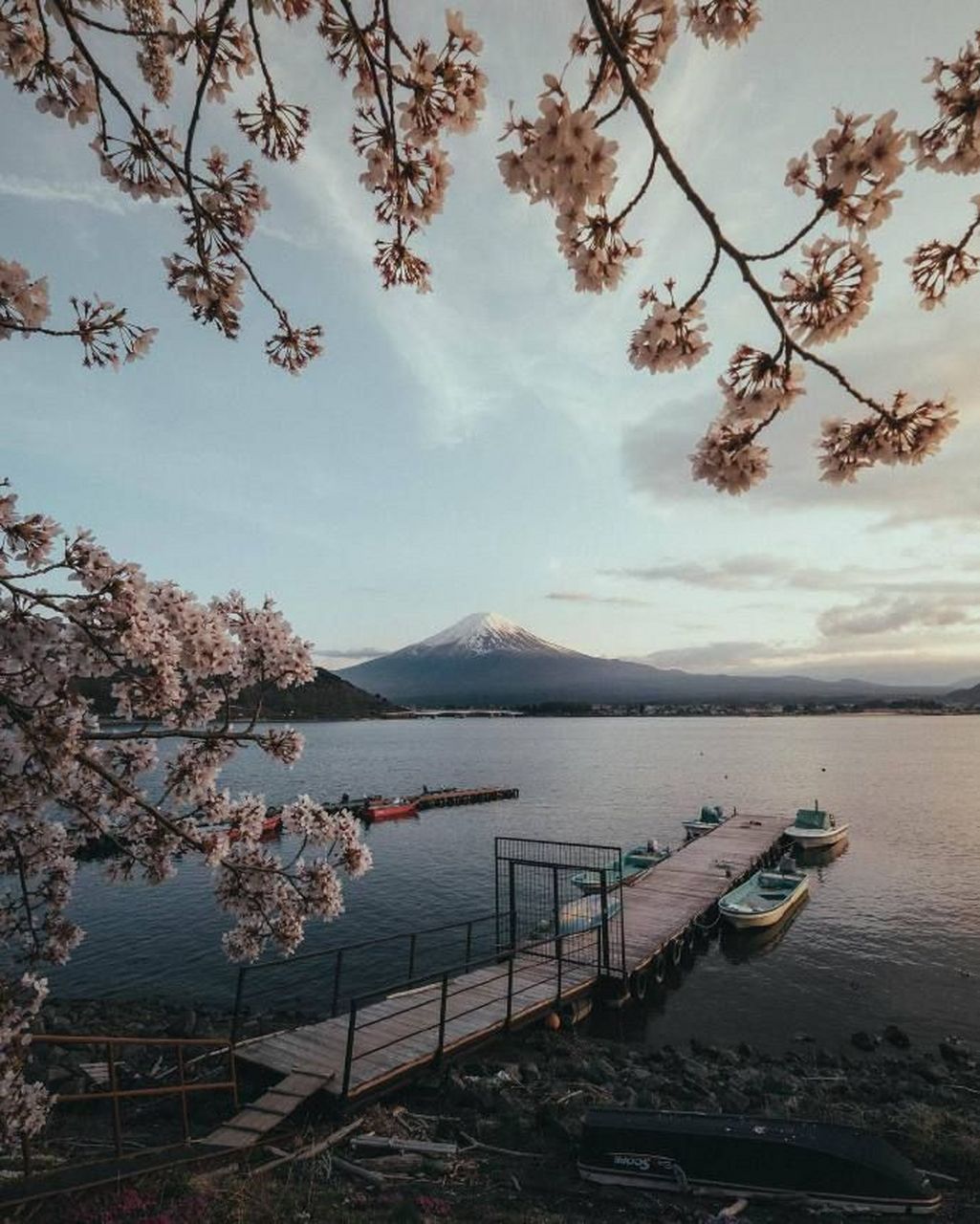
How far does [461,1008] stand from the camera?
15.0m

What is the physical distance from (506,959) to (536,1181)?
9103mm

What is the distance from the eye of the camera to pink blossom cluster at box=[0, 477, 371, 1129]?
447 cm

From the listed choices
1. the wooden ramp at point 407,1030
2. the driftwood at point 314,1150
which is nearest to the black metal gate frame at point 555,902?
the wooden ramp at point 407,1030

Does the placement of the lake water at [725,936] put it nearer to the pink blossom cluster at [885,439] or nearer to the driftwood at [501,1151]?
the driftwood at [501,1151]

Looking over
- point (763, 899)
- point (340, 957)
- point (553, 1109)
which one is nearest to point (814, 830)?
point (763, 899)

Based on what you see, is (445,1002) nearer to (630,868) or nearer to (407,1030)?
(407,1030)

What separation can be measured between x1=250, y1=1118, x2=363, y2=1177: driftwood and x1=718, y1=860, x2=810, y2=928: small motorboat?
19728mm

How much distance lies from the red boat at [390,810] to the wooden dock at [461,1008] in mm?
30585

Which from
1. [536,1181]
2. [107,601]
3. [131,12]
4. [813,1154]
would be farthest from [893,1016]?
[131,12]

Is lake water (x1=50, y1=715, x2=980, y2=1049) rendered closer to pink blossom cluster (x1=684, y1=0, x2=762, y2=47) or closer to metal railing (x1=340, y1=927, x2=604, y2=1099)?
metal railing (x1=340, y1=927, x2=604, y2=1099)

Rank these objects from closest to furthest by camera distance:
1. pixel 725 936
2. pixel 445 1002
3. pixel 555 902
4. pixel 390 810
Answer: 1. pixel 445 1002
2. pixel 555 902
3. pixel 725 936
4. pixel 390 810

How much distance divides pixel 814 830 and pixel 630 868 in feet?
56.0

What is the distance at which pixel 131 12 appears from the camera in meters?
3.84

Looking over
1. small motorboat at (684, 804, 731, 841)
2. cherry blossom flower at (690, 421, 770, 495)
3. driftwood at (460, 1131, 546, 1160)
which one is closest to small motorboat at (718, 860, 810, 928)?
small motorboat at (684, 804, 731, 841)
